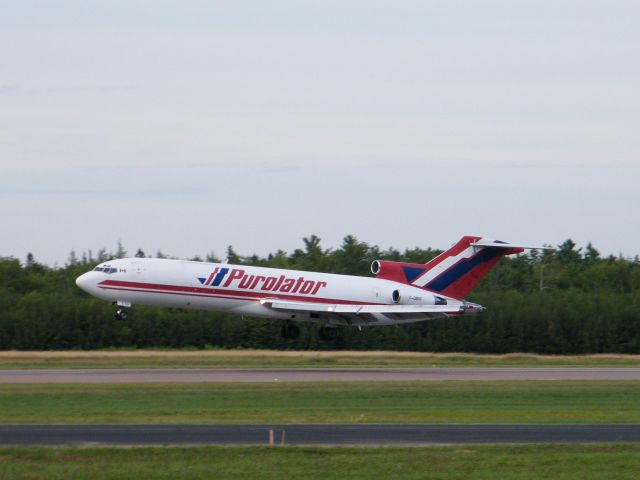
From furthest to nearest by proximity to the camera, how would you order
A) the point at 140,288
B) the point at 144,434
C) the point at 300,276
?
the point at 300,276, the point at 140,288, the point at 144,434

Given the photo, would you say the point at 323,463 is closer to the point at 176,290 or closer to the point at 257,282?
the point at 176,290

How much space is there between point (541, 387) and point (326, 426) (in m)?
14.7

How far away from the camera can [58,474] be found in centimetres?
1719

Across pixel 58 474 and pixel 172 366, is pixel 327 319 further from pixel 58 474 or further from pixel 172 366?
pixel 58 474

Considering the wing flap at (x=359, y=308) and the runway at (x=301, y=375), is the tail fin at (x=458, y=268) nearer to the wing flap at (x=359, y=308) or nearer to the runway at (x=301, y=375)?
the wing flap at (x=359, y=308)

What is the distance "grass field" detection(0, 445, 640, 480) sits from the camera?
17297 mm

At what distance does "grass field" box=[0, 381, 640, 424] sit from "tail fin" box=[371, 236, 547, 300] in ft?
62.1

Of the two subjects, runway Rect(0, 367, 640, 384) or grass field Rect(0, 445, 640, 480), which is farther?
runway Rect(0, 367, 640, 384)

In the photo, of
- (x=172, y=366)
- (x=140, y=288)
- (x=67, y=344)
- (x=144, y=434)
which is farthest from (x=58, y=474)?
(x=67, y=344)

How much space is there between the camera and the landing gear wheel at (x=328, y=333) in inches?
2275

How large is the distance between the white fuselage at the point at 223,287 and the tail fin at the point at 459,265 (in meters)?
1.41

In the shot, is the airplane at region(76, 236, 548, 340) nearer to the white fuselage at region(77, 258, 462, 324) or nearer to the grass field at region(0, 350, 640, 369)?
the white fuselage at region(77, 258, 462, 324)

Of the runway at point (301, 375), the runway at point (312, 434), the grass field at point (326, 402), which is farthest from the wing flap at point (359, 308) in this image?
the runway at point (312, 434)

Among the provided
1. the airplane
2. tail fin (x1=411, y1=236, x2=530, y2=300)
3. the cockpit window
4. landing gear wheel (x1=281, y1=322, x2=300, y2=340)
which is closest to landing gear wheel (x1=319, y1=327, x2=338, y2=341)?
the airplane
